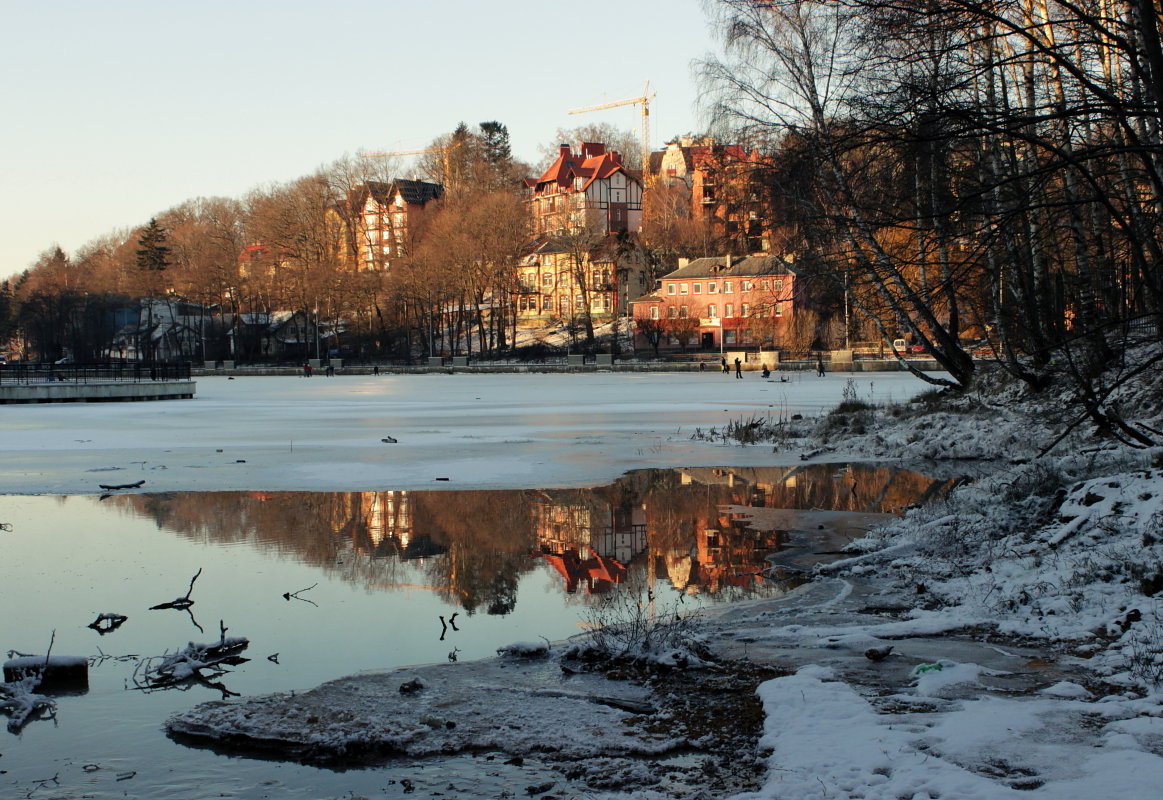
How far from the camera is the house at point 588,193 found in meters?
113

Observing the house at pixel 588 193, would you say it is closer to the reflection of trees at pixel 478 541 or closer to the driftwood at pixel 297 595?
the reflection of trees at pixel 478 541

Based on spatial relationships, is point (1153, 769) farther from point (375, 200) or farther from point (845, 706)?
point (375, 200)

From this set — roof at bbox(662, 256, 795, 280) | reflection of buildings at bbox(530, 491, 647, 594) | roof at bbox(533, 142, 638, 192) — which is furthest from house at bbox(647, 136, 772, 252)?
roof at bbox(533, 142, 638, 192)

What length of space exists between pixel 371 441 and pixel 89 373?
1274 inches

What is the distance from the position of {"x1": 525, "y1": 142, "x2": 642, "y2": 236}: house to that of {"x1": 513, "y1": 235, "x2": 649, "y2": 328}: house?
3.43 metres

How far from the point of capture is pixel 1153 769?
4.54m

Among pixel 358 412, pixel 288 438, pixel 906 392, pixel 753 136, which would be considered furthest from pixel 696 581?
pixel 906 392

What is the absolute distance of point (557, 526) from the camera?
1242 cm

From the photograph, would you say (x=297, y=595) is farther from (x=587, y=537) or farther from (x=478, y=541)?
(x=587, y=537)

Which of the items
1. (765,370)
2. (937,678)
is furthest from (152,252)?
(937,678)

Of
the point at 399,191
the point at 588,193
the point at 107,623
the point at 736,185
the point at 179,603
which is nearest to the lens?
the point at 107,623

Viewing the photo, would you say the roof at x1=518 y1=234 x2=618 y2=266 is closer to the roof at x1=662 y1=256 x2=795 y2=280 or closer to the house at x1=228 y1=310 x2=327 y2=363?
the roof at x1=662 y1=256 x2=795 y2=280

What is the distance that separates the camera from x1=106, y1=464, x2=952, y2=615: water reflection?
977cm

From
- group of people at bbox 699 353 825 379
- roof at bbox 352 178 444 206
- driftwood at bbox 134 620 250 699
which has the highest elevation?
roof at bbox 352 178 444 206
